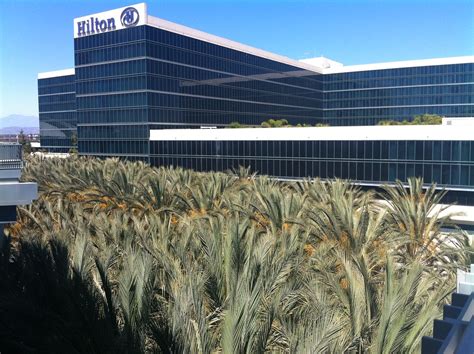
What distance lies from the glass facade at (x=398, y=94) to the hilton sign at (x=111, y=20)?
49.3m

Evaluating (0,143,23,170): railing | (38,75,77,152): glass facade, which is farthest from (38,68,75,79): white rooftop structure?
(0,143,23,170): railing

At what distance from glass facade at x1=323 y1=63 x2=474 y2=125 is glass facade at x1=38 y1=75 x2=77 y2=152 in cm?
4960

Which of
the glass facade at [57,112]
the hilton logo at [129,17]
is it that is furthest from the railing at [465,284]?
the glass facade at [57,112]

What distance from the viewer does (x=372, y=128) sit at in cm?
4128

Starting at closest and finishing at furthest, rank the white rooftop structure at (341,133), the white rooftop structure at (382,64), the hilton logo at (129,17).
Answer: the white rooftop structure at (341,133)
the hilton logo at (129,17)
the white rooftop structure at (382,64)

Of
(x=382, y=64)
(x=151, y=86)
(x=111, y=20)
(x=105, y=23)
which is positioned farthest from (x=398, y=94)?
(x=105, y=23)

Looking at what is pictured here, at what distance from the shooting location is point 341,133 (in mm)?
43125

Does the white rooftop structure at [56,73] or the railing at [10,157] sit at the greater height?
the white rooftop structure at [56,73]

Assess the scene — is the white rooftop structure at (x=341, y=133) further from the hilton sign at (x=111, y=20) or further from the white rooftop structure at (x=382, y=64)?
the white rooftop structure at (x=382, y=64)

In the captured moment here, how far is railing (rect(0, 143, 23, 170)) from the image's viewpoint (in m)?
14.7

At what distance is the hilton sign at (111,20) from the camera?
195 feet

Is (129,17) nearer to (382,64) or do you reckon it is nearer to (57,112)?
(57,112)

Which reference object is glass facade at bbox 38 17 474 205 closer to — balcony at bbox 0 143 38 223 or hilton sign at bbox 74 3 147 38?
hilton sign at bbox 74 3 147 38

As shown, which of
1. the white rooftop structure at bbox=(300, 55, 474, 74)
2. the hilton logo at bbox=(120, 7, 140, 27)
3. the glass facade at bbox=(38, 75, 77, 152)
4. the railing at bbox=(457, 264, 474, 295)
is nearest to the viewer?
the railing at bbox=(457, 264, 474, 295)
